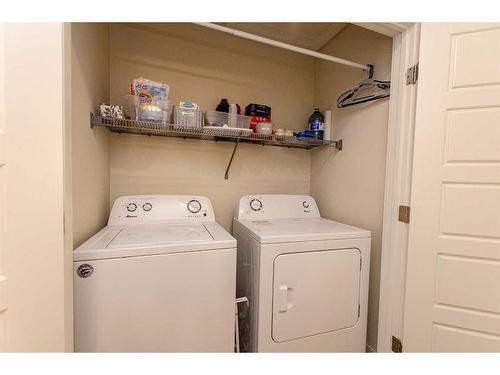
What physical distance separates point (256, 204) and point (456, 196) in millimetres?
1272

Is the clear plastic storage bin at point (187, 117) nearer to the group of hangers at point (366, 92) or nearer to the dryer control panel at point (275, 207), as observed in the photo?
the dryer control panel at point (275, 207)

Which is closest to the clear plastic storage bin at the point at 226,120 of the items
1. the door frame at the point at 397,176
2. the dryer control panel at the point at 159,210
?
the dryer control panel at the point at 159,210

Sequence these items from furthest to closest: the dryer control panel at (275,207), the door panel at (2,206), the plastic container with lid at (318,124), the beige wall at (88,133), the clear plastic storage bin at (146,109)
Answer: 1. the plastic container with lid at (318,124)
2. the dryer control panel at (275,207)
3. the clear plastic storage bin at (146,109)
4. the beige wall at (88,133)
5. the door panel at (2,206)

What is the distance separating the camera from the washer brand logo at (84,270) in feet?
3.08

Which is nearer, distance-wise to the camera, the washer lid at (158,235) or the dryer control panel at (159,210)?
the washer lid at (158,235)

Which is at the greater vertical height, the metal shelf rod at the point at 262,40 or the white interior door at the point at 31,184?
the metal shelf rod at the point at 262,40

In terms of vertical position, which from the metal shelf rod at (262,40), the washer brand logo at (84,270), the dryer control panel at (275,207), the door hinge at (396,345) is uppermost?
the metal shelf rod at (262,40)

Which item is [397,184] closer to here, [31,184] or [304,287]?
[304,287]

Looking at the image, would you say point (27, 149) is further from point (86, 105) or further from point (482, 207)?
point (482, 207)

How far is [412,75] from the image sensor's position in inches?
50.3

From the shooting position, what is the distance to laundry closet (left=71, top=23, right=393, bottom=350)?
1546mm

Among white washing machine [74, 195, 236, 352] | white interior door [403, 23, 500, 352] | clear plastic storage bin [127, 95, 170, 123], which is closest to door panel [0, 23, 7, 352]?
white washing machine [74, 195, 236, 352]
